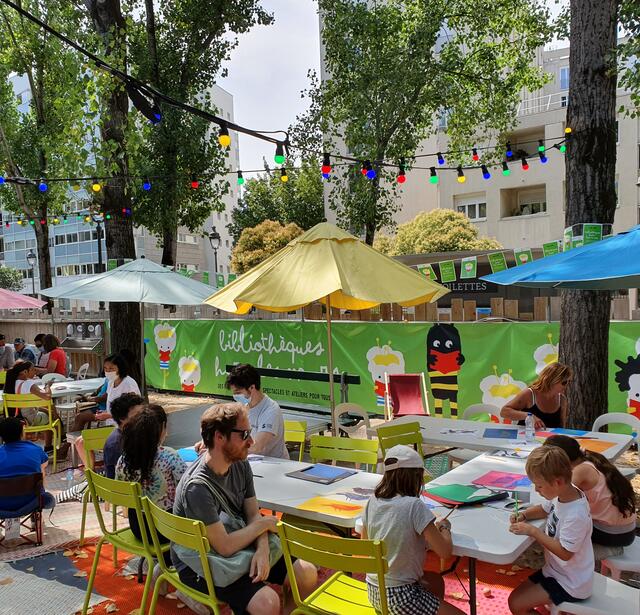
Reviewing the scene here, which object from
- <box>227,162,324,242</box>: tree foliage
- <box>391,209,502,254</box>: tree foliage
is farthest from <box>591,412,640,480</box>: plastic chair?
<box>227,162,324,242</box>: tree foliage

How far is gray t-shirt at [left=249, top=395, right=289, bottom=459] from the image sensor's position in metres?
5.03

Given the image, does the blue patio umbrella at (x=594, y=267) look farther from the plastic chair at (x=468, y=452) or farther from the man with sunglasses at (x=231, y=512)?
the man with sunglasses at (x=231, y=512)

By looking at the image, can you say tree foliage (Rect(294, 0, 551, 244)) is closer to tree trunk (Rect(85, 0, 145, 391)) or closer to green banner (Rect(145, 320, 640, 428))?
green banner (Rect(145, 320, 640, 428))

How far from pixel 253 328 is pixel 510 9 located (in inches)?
391

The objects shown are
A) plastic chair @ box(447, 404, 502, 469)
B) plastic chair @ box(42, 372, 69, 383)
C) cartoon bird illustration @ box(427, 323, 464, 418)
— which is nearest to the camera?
plastic chair @ box(447, 404, 502, 469)

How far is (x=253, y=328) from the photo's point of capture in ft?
36.1

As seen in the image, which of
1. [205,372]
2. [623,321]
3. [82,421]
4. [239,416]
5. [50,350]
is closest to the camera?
[239,416]

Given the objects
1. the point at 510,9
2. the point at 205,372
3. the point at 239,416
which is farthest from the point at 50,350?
the point at 510,9

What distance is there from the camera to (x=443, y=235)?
25.3m

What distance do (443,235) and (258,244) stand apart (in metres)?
9.66

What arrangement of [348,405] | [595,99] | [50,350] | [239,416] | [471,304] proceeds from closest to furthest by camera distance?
[239,416]
[595,99]
[348,405]
[471,304]
[50,350]

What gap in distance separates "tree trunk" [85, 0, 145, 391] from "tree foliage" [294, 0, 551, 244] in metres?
5.44

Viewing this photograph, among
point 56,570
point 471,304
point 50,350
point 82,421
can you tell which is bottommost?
point 56,570

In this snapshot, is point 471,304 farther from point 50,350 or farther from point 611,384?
point 50,350
